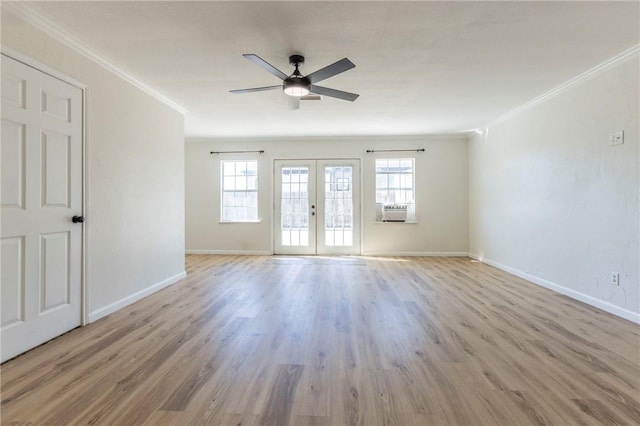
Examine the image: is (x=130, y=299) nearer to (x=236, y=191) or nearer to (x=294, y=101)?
(x=294, y=101)

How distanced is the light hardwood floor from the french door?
2844 mm

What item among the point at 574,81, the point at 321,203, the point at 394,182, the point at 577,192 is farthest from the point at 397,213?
the point at 574,81

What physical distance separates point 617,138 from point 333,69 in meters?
2.85

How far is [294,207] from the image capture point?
6281mm

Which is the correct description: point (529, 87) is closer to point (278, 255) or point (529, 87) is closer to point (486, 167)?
point (486, 167)

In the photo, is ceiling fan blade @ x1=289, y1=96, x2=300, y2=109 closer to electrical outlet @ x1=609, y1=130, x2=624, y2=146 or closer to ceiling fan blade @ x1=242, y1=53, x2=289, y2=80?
ceiling fan blade @ x1=242, y1=53, x2=289, y2=80

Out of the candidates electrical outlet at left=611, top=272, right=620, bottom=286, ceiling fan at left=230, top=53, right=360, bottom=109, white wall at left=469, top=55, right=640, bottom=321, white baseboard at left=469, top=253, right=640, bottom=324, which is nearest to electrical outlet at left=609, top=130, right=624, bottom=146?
white wall at left=469, top=55, right=640, bottom=321

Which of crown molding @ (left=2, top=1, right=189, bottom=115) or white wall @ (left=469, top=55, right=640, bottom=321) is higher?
crown molding @ (left=2, top=1, right=189, bottom=115)

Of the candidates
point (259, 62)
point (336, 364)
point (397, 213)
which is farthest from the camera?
point (397, 213)

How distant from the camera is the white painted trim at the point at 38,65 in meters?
1.98

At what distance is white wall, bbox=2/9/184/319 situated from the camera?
2.52 metres

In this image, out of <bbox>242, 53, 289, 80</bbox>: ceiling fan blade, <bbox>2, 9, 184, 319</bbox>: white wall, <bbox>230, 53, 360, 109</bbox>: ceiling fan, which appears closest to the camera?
<bbox>242, 53, 289, 80</bbox>: ceiling fan blade

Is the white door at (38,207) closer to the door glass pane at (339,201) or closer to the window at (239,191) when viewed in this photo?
the window at (239,191)

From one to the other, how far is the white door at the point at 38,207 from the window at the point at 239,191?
387 centimetres
